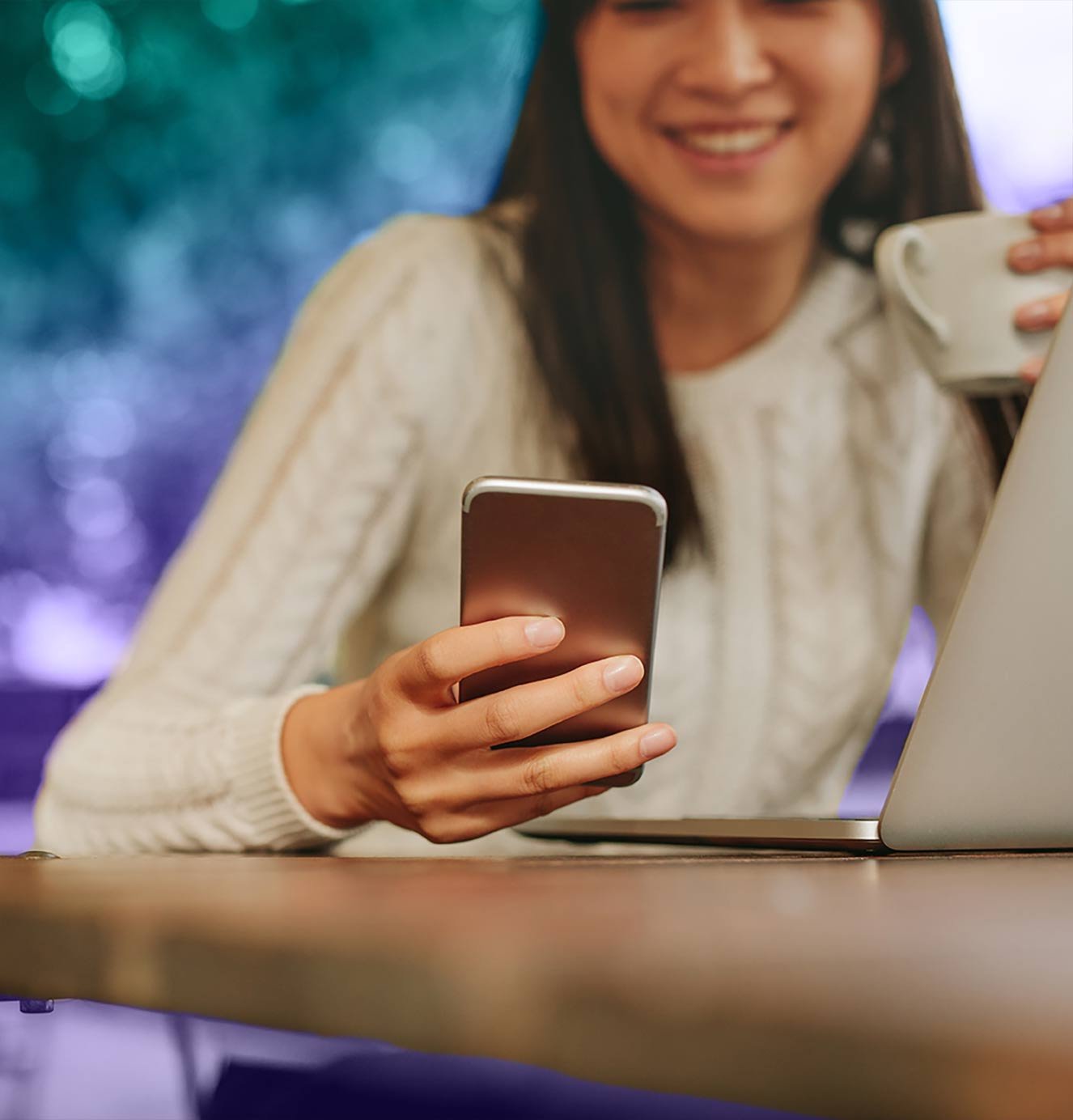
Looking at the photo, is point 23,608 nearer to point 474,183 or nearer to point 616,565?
point 474,183

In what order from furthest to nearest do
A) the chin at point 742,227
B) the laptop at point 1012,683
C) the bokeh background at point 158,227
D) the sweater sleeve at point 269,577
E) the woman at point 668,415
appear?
the bokeh background at point 158,227, the chin at point 742,227, the woman at point 668,415, the sweater sleeve at point 269,577, the laptop at point 1012,683

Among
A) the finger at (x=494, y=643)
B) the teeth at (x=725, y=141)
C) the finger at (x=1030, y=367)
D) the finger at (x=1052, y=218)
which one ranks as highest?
the teeth at (x=725, y=141)

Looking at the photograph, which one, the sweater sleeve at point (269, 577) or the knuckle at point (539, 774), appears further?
the sweater sleeve at point (269, 577)

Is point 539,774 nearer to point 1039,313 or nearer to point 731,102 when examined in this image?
point 1039,313

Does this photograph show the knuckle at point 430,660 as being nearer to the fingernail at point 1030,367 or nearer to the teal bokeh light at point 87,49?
the fingernail at point 1030,367

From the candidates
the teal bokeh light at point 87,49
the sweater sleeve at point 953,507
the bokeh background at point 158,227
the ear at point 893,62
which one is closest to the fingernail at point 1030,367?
the sweater sleeve at point 953,507

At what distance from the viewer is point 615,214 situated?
141cm

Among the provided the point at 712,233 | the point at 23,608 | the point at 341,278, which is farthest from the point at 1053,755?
the point at 23,608

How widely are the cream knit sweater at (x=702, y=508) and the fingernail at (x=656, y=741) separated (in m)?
0.53

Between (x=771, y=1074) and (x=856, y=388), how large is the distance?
127 centimetres

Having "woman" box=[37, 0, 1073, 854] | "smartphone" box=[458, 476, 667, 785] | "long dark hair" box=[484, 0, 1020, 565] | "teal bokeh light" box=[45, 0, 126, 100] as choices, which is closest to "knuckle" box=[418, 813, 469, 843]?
"smartphone" box=[458, 476, 667, 785]

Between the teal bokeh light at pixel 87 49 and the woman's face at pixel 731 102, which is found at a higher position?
the teal bokeh light at pixel 87 49

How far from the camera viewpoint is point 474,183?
5.40ft

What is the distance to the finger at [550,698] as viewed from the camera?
458 millimetres
